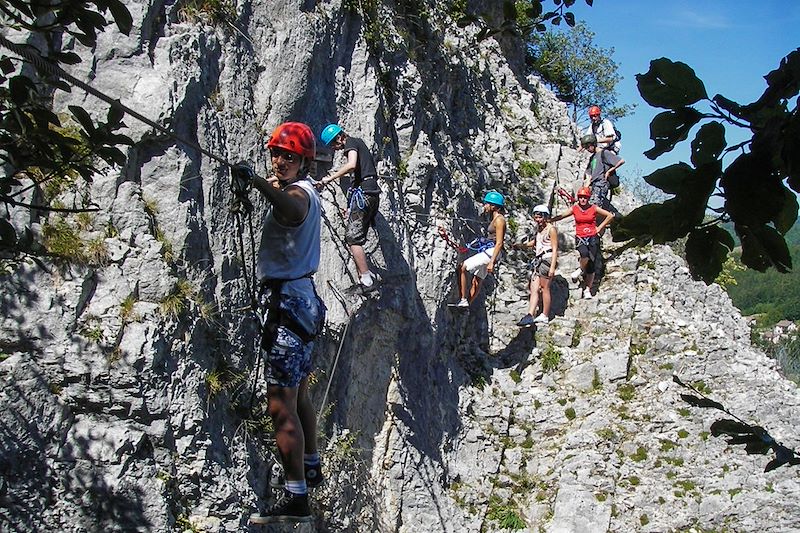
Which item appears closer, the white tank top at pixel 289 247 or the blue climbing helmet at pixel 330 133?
the white tank top at pixel 289 247

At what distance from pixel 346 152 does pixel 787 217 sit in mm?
7302

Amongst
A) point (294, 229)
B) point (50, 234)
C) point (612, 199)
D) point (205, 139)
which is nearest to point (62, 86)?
point (294, 229)

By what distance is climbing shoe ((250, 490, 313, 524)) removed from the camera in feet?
15.7

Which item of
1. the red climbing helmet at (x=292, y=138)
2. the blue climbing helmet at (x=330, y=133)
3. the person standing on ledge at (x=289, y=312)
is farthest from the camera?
the blue climbing helmet at (x=330, y=133)

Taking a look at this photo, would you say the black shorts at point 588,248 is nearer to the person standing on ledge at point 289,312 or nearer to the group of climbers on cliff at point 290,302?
the group of climbers on cliff at point 290,302

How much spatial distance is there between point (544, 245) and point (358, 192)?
433 centimetres

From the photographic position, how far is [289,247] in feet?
15.5

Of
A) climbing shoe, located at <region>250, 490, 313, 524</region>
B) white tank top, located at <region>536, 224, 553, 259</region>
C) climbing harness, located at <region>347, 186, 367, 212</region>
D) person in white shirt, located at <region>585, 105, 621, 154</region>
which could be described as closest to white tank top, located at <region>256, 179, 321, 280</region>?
climbing shoe, located at <region>250, 490, 313, 524</region>

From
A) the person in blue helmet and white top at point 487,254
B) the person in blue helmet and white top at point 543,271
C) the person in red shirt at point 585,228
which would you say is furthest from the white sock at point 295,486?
the person in red shirt at point 585,228

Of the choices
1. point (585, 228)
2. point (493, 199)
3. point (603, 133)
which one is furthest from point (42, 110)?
point (603, 133)

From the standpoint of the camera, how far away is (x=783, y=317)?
207 ft

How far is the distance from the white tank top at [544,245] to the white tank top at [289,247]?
7.76m

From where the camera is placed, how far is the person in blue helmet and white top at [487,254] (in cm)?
1132

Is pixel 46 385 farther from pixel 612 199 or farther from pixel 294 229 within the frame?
pixel 612 199
